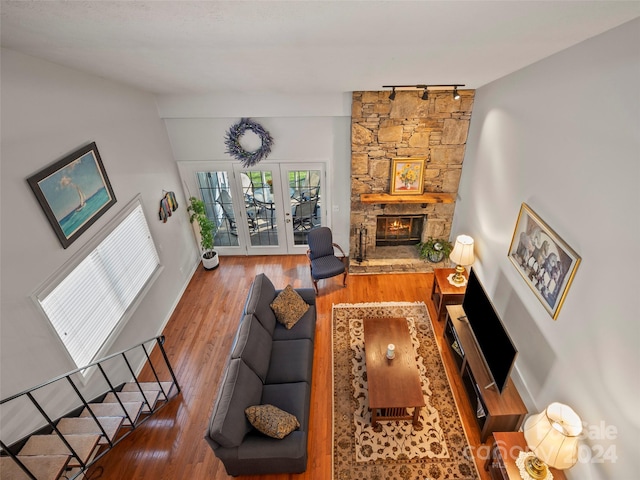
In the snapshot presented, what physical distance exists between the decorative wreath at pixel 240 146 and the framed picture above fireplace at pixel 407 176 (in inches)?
82.0

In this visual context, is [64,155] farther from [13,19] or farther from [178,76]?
[13,19]

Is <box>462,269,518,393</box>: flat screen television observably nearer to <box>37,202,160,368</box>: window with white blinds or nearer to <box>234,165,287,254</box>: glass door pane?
<box>234,165,287,254</box>: glass door pane

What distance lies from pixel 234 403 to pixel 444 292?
3138 mm

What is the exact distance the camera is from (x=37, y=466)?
2.37m

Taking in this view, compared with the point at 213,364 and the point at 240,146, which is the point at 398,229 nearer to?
the point at 240,146

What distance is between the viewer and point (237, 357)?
3.49 m

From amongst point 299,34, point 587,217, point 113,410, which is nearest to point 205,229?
point 113,410

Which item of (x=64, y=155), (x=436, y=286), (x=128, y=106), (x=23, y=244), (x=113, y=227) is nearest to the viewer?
(x=23, y=244)

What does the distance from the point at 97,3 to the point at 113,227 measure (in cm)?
286

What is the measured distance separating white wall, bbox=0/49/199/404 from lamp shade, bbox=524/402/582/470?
402 cm

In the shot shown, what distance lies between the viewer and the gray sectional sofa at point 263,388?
2.98 meters

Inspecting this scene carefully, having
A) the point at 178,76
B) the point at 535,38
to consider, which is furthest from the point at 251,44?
the point at 535,38

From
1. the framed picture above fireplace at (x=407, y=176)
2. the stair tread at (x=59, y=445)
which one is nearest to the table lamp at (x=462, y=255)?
the framed picture above fireplace at (x=407, y=176)

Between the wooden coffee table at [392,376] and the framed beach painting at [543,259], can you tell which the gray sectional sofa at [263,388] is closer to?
the wooden coffee table at [392,376]
